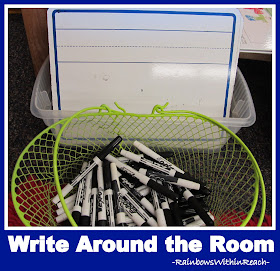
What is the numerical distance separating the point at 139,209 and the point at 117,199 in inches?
A: 1.8

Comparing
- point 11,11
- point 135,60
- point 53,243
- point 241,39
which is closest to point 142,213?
point 53,243

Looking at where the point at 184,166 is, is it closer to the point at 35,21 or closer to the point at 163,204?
the point at 163,204

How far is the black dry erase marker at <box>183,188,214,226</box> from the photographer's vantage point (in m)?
0.54

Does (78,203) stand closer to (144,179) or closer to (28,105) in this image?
(144,179)

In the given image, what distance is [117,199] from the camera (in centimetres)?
58

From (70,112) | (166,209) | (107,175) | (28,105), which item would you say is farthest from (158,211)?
(28,105)

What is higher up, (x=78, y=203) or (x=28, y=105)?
(x=28, y=105)

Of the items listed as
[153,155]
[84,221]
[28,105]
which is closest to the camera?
[84,221]

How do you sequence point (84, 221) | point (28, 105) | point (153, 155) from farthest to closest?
point (28, 105)
point (153, 155)
point (84, 221)

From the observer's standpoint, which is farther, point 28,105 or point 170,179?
point 28,105

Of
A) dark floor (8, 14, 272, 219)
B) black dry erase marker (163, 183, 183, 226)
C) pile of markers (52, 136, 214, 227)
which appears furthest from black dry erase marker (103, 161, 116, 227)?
dark floor (8, 14, 272, 219)

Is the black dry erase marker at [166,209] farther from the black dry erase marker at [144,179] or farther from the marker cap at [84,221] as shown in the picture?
the marker cap at [84,221]

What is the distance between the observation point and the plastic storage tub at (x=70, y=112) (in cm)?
65

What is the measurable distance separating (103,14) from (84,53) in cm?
9
